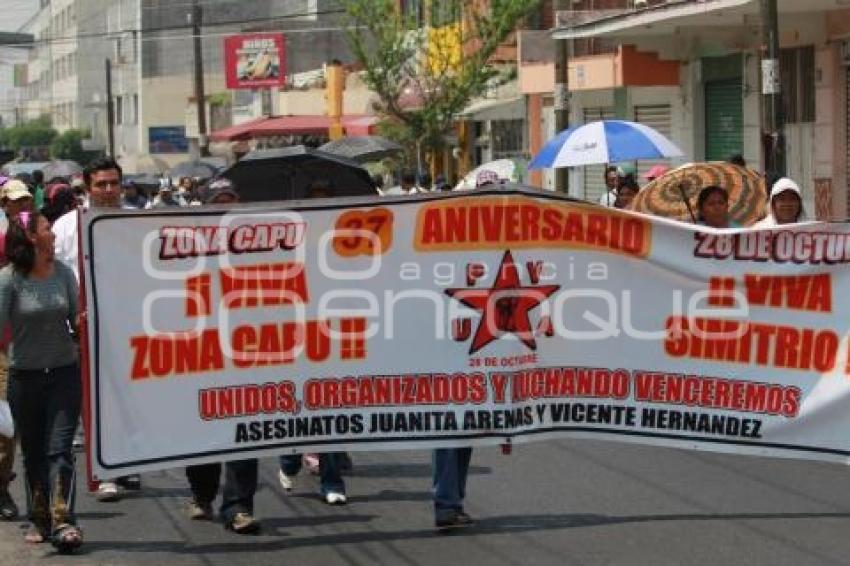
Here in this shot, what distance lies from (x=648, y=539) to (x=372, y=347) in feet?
5.45

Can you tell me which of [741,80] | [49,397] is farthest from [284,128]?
[49,397]

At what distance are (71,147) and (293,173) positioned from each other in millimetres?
87196

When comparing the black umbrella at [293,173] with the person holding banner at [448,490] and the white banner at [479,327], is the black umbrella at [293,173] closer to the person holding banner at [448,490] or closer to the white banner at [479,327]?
the white banner at [479,327]

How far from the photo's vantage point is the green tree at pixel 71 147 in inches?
3784

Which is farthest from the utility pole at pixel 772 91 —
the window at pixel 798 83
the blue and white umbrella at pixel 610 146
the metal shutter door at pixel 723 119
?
the metal shutter door at pixel 723 119

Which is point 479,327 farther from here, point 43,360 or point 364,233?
point 43,360

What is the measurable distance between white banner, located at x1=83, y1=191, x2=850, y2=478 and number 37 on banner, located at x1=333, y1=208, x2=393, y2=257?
1 cm

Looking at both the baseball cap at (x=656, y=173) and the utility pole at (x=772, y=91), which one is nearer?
the baseball cap at (x=656, y=173)

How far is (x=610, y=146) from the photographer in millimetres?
17969

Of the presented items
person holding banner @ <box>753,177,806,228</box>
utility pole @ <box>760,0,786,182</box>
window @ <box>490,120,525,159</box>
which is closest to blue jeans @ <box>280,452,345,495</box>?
person holding banner @ <box>753,177,806,228</box>

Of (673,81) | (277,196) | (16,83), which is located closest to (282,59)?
(673,81)

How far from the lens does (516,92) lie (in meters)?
36.4

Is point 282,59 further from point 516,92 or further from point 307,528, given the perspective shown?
point 307,528

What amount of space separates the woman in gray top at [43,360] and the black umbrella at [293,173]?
3.01 metres
